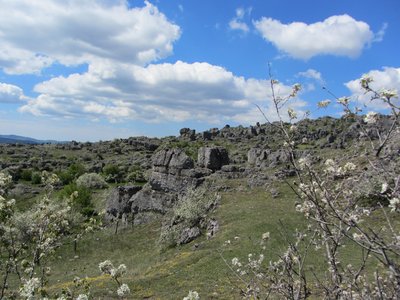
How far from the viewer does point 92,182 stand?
7569cm

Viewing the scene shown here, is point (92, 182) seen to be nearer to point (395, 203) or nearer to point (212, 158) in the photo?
point (212, 158)

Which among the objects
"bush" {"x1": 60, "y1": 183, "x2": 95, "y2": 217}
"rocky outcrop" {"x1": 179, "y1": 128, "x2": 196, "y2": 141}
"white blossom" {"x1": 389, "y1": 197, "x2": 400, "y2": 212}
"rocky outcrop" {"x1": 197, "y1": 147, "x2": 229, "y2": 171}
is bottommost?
"bush" {"x1": 60, "y1": 183, "x2": 95, "y2": 217}

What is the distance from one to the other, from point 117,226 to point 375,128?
1762 inches

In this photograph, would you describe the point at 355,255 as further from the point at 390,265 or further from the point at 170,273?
the point at 390,265

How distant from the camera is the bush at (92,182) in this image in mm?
74812

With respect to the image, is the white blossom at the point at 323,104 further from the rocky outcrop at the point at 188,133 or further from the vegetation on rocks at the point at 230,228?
the rocky outcrop at the point at 188,133

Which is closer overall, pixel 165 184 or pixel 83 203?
pixel 165 184

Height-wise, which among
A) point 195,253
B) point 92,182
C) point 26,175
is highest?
point 195,253

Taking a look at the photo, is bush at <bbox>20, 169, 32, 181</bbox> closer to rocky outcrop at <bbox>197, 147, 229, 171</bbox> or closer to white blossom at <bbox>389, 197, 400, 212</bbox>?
rocky outcrop at <bbox>197, 147, 229, 171</bbox>

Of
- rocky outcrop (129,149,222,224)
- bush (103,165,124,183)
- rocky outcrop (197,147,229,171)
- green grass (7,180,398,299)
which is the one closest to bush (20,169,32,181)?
bush (103,165,124,183)

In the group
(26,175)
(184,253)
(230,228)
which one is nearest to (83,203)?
(184,253)

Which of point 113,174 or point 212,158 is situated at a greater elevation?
point 212,158

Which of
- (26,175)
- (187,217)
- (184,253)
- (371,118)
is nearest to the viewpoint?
(371,118)

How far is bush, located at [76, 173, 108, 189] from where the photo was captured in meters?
74.8
